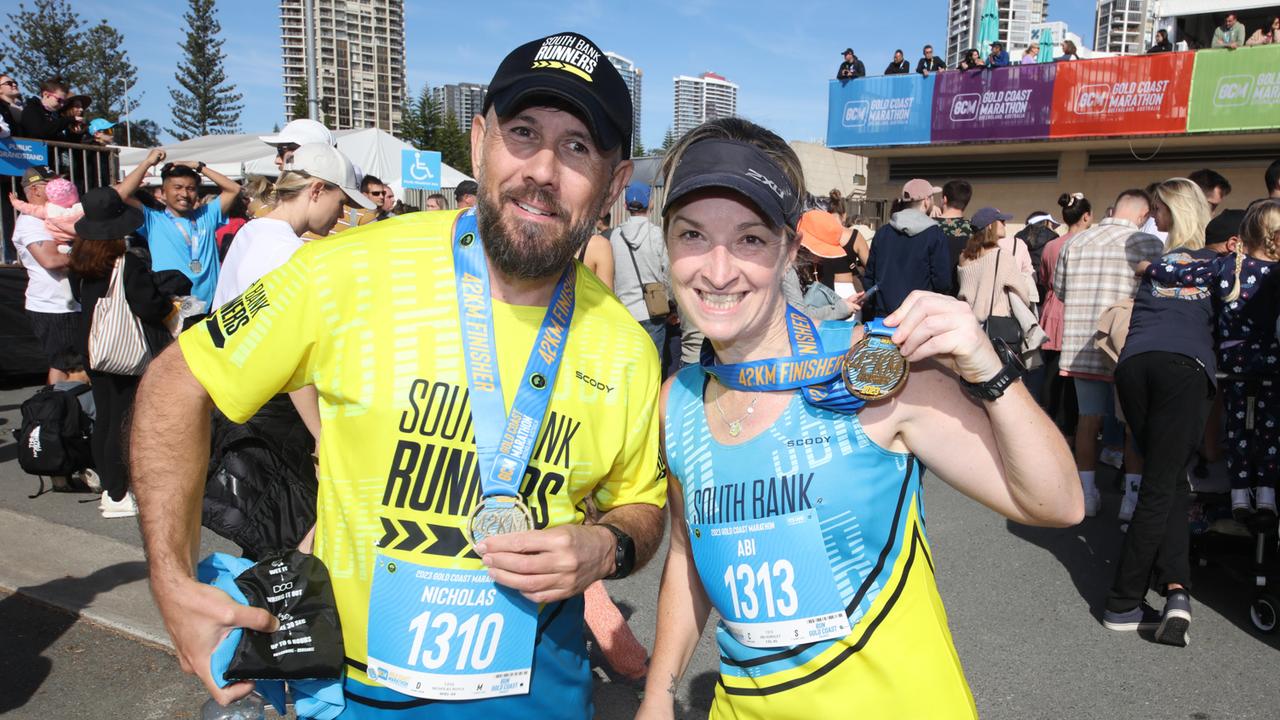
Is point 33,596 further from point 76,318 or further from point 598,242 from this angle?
point 598,242

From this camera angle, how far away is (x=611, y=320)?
6.32 feet

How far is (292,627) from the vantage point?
1580mm

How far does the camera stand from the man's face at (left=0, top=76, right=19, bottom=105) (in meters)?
11.9

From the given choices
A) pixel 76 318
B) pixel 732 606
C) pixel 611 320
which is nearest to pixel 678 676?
pixel 732 606

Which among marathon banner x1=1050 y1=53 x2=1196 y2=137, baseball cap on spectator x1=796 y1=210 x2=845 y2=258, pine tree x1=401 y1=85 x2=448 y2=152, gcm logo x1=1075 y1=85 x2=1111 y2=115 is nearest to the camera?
baseball cap on spectator x1=796 y1=210 x2=845 y2=258

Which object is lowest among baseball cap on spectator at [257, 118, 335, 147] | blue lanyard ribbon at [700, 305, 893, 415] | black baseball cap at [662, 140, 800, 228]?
blue lanyard ribbon at [700, 305, 893, 415]

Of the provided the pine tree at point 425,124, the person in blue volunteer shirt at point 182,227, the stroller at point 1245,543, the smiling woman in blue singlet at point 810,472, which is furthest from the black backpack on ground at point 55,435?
the pine tree at point 425,124

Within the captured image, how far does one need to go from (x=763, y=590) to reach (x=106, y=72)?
6527cm

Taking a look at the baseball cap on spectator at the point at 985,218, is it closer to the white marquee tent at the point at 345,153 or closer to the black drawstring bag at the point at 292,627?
the black drawstring bag at the point at 292,627

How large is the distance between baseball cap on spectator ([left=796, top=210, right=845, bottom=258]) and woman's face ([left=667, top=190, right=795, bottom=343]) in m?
2.52

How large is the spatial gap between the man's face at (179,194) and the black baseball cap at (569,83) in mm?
5354

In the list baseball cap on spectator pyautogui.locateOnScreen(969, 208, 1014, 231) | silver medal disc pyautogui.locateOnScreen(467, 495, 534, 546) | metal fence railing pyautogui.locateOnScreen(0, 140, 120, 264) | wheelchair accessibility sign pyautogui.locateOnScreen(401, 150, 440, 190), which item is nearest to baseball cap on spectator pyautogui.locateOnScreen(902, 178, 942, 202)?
baseball cap on spectator pyautogui.locateOnScreen(969, 208, 1014, 231)

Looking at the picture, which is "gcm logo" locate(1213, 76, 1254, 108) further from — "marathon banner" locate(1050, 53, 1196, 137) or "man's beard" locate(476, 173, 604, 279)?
"man's beard" locate(476, 173, 604, 279)

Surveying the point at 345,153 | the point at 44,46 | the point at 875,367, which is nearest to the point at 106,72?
the point at 44,46
